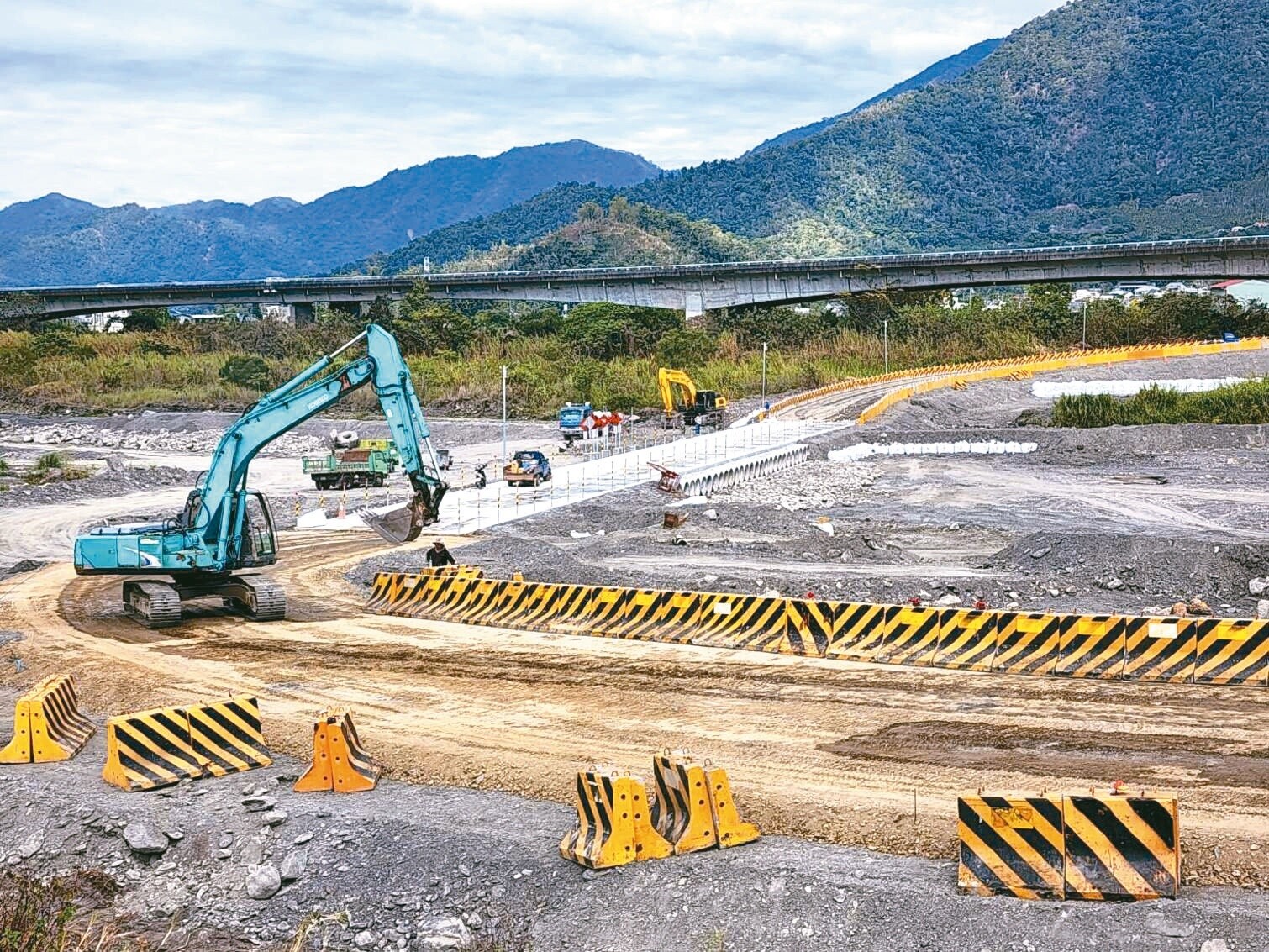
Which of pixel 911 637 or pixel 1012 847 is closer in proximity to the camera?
pixel 1012 847

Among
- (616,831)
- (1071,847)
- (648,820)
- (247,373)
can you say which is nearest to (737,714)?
(648,820)

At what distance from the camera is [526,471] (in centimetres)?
5000

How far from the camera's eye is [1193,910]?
42.1ft

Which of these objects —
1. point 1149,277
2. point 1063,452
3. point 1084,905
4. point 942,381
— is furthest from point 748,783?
point 1149,277

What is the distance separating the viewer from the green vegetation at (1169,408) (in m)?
62.0

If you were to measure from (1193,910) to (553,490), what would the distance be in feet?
118

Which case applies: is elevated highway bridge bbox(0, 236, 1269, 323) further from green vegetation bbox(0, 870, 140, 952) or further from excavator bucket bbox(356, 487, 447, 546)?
green vegetation bbox(0, 870, 140, 952)

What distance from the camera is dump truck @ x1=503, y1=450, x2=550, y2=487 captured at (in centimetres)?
4991

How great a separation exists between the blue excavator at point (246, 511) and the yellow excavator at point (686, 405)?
142 ft

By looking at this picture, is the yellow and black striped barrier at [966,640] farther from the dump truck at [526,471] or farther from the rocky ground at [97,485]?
the rocky ground at [97,485]

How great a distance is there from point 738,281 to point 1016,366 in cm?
2992

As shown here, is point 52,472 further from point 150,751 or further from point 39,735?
point 150,751

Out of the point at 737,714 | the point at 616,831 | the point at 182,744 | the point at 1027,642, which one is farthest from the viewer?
the point at 1027,642

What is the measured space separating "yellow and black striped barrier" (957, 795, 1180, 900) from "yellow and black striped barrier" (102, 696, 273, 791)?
9259mm
